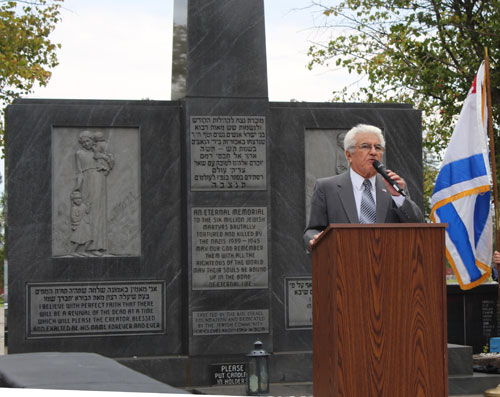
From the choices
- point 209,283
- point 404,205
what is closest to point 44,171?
point 209,283

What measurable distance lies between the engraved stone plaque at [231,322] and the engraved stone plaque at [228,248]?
30cm

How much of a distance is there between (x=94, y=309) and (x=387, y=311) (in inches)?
249

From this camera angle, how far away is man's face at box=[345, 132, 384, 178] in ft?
16.4

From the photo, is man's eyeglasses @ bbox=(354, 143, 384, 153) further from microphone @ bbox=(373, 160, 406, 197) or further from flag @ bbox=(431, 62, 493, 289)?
flag @ bbox=(431, 62, 493, 289)

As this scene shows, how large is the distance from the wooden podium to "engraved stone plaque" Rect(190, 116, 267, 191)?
19.4 ft

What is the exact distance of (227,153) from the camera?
10.0 m

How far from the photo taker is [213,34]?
10242mm

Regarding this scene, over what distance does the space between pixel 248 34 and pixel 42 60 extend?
1486 cm

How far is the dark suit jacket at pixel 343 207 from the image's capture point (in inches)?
193

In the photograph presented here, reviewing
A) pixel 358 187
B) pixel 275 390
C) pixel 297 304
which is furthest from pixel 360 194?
pixel 297 304

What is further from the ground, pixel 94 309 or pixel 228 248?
pixel 228 248

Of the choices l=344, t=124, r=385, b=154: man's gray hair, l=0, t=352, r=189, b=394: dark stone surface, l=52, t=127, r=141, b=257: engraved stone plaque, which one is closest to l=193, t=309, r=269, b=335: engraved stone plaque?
l=52, t=127, r=141, b=257: engraved stone plaque

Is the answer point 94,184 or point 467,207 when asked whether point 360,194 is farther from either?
point 94,184

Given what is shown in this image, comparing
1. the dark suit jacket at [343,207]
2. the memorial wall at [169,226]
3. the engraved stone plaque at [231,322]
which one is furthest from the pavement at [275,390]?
the dark suit jacket at [343,207]
